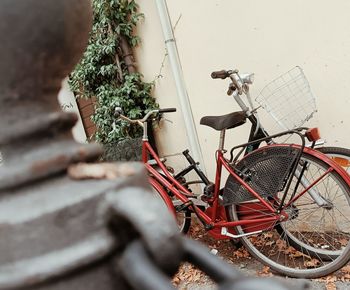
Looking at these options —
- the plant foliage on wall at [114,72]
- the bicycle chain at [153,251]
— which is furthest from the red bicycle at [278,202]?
the bicycle chain at [153,251]

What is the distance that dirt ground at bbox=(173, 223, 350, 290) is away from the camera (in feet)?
8.63

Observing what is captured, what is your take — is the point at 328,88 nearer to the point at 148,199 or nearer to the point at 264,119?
the point at 264,119

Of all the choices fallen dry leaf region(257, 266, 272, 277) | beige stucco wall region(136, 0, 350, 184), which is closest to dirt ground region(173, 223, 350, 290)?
fallen dry leaf region(257, 266, 272, 277)

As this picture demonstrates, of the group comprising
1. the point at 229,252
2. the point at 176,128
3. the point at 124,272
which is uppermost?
the point at 124,272

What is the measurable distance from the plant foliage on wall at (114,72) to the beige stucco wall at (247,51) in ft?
0.63

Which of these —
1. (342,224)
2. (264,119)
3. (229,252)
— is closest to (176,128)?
(264,119)

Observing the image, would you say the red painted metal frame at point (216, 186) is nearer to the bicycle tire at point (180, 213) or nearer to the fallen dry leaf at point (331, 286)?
the bicycle tire at point (180, 213)

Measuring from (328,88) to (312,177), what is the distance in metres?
0.80

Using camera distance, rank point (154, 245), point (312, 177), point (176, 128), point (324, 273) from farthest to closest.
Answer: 1. point (176, 128)
2. point (312, 177)
3. point (324, 273)
4. point (154, 245)

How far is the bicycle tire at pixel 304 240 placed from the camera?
2.63 m

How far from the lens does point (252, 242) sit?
3238 mm

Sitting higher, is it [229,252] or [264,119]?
[264,119]

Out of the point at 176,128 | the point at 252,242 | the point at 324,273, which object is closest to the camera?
the point at 324,273

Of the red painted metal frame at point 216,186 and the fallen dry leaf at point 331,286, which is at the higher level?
the red painted metal frame at point 216,186
